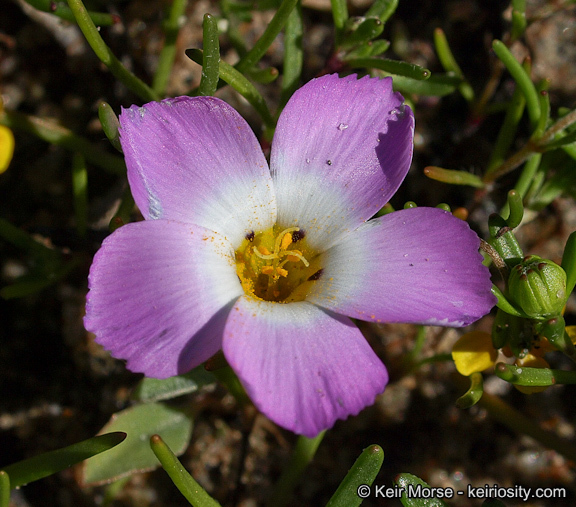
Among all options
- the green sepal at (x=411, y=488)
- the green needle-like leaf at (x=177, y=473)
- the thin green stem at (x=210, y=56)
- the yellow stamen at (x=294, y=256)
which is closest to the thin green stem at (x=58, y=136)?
the thin green stem at (x=210, y=56)

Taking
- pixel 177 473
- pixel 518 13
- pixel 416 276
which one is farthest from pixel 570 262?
pixel 177 473

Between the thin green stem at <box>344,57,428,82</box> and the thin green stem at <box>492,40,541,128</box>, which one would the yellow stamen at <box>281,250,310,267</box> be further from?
the thin green stem at <box>492,40,541,128</box>

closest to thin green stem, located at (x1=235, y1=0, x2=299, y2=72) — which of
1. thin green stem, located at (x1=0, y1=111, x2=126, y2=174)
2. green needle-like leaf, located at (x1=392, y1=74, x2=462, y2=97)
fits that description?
green needle-like leaf, located at (x1=392, y1=74, x2=462, y2=97)

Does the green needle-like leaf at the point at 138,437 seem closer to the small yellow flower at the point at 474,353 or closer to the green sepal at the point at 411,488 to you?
the green sepal at the point at 411,488

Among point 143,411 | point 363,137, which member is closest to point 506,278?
point 363,137

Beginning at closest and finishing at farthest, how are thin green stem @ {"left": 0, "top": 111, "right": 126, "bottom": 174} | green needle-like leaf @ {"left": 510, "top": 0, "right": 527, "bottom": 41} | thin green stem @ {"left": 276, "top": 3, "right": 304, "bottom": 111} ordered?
thin green stem @ {"left": 276, "top": 3, "right": 304, "bottom": 111} < green needle-like leaf @ {"left": 510, "top": 0, "right": 527, "bottom": 41} < thin green stem @ {"left": 0, "top": 111, "right": 126, "bottom": 174}

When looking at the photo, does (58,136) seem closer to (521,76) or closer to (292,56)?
(292,56)
